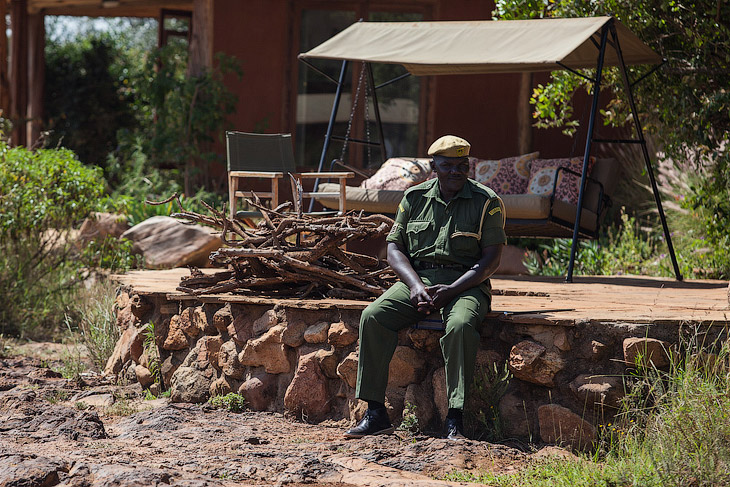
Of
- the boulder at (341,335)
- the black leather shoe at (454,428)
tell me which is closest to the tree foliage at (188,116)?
the boulder at (341,335)

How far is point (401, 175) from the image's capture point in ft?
28.8

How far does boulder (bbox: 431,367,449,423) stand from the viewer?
176 inches

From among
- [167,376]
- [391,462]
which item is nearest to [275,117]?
[167,376]

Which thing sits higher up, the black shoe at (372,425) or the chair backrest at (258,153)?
the chair backrest at (258,153)

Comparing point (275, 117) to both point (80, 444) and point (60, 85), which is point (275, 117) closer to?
point (60, 85)

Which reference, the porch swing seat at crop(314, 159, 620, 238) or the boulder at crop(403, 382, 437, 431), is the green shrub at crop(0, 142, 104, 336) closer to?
the porch swing seat at crop(314, 159, 620, 238)

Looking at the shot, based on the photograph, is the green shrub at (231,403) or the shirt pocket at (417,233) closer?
the shirt pocket at (417,233)

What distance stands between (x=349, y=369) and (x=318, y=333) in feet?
0.91

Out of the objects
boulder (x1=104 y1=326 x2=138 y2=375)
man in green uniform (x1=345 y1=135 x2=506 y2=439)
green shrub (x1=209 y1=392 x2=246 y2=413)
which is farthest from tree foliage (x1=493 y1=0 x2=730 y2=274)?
boulder (x1=104 y1=326 x2=138 y2=375)

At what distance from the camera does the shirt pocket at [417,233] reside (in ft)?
15.1

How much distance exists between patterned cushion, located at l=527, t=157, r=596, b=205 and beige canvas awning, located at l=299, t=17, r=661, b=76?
1141 millimetres

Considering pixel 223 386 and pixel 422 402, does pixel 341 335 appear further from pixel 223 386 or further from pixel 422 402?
pixel 223 386

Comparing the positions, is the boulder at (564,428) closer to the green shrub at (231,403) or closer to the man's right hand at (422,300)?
the man's right hand at (422,300)

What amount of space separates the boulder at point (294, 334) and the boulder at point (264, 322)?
0.11m
